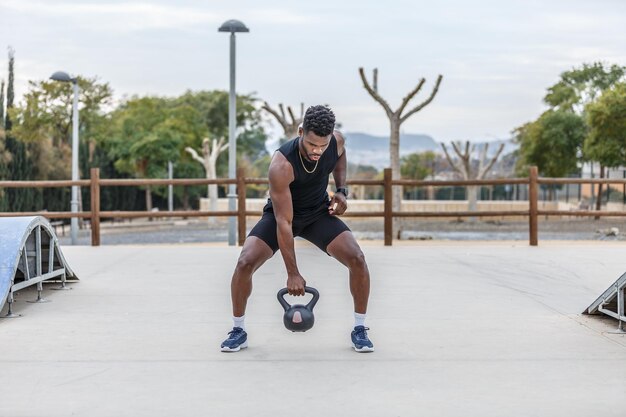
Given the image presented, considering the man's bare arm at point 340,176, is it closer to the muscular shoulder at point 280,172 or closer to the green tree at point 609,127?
the muscular shoulder at point 280,172

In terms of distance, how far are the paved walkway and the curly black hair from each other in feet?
4.33

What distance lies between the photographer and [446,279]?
30.9 feet

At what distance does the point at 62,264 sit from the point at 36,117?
31313 millimetres

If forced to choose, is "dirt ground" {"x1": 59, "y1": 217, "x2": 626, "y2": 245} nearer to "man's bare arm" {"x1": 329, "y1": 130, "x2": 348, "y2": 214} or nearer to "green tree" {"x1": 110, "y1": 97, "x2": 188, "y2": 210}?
"green tree" {"x1": 110, "y1": 97, "x2": 188, "y2": 210}

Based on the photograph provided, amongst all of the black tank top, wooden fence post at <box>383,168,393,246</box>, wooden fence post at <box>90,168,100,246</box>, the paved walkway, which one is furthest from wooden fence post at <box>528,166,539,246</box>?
the black tank top

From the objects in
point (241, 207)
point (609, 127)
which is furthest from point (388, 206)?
point (609, 127)

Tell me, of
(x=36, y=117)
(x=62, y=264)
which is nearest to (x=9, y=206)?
(x=36, y=117)

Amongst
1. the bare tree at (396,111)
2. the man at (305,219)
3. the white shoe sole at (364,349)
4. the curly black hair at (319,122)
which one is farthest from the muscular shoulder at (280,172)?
the bare tree at (396,111)

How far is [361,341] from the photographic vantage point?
546 centimetres

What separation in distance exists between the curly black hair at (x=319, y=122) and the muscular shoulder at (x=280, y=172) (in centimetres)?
28

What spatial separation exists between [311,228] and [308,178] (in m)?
0.39

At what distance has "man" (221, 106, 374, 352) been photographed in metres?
5.05

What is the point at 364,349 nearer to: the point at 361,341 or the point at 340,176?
the point at 361,341

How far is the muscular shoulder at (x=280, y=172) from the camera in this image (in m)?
5.11
